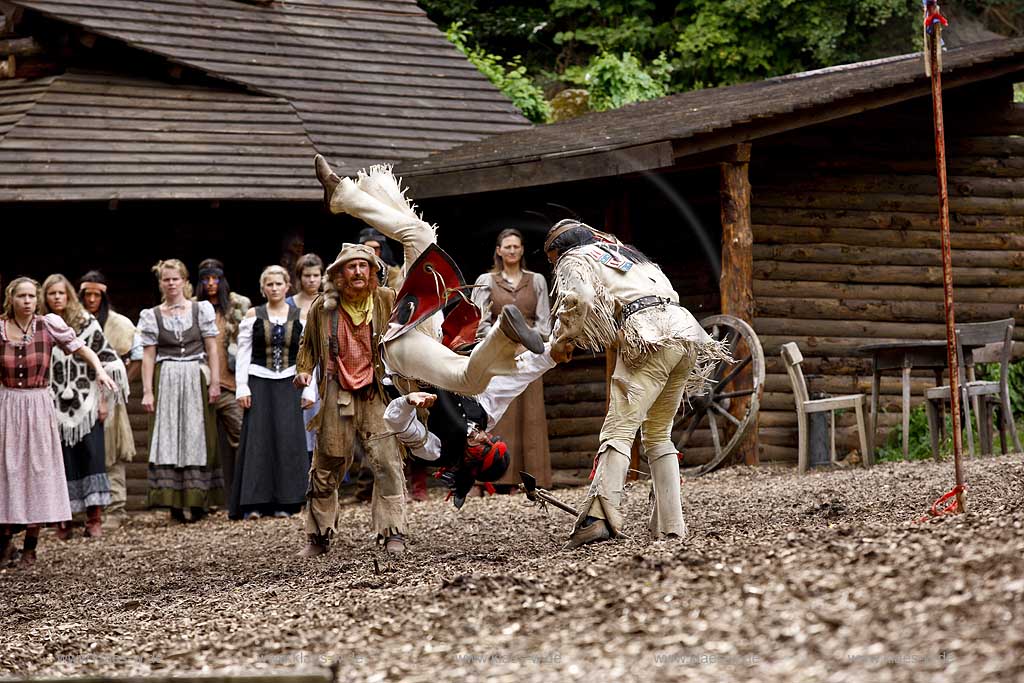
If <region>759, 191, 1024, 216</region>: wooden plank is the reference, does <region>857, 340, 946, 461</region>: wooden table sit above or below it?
below

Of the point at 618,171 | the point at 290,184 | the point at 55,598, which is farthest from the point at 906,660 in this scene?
the point at 290,184

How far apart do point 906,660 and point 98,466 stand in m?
8.66

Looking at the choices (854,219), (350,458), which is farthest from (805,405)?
(350,458)

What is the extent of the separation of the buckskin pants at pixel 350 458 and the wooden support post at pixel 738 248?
4121 millimetres

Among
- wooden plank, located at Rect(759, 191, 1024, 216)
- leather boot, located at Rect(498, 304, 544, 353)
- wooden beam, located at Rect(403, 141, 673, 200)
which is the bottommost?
leather boot, located at Rect(498, 304, 544, 353)

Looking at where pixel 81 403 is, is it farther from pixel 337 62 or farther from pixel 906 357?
pixel 337 62

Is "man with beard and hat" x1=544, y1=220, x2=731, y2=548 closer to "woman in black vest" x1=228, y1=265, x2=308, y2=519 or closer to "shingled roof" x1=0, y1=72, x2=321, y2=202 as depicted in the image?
"woman in black vest" x1=228, y1=265, x2=308, y2=519

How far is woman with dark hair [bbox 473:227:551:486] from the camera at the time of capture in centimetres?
1071

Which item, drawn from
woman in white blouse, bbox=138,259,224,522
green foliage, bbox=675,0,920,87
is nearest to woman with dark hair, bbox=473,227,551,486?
woman in white blouse, bbox=138,259,224,522

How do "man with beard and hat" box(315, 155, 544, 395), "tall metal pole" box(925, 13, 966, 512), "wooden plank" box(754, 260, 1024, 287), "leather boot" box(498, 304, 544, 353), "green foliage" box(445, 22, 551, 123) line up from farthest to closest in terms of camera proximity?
"green foliage" box(445, 22, 551, 123), "wooden plank" box(754, 260, 1024, 287), "tall metal pole" box(925, 13, 966, 512), "man with beard and hat" box(315, 155, 544, 395), "leather boot" box(498, 304, 544, 353)

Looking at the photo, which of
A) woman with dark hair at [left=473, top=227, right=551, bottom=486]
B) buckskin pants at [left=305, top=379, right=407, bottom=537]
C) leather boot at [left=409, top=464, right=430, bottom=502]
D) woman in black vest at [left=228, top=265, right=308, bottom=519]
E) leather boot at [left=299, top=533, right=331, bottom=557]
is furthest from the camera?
leather boot at [left=409, top=464, right=430, bottom=502]

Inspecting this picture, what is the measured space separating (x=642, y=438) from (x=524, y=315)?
3907 millimetres

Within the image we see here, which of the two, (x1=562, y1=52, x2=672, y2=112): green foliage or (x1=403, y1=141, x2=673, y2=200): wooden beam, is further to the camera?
(x1=562, y1=52, x2=672, y2=112): green foliage

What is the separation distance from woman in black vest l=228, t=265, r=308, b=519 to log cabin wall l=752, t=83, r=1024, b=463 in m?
4.03
